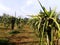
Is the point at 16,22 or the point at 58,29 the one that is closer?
the point at 58,29

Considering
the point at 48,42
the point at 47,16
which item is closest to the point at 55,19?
the point at 47,16

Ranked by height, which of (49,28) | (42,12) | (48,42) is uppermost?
(42,12)

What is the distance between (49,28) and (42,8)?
1.60 m

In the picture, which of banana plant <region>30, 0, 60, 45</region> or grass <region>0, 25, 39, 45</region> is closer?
banana plant <region>30, 0, 60, 45</region>

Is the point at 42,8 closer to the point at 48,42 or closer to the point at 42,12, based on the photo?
the point at 42,12

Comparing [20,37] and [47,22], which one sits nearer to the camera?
[47,22]

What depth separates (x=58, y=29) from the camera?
55.8 ft

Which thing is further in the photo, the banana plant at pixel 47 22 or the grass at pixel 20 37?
the grass at pixel 20 37

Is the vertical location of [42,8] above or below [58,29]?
above

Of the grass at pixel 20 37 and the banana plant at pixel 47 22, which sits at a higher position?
the banana plant at pixel 47 22

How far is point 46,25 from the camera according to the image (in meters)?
16.8

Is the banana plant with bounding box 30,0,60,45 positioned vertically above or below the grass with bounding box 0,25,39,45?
above

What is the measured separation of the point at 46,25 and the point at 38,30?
86 cm

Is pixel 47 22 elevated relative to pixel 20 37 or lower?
elevated
